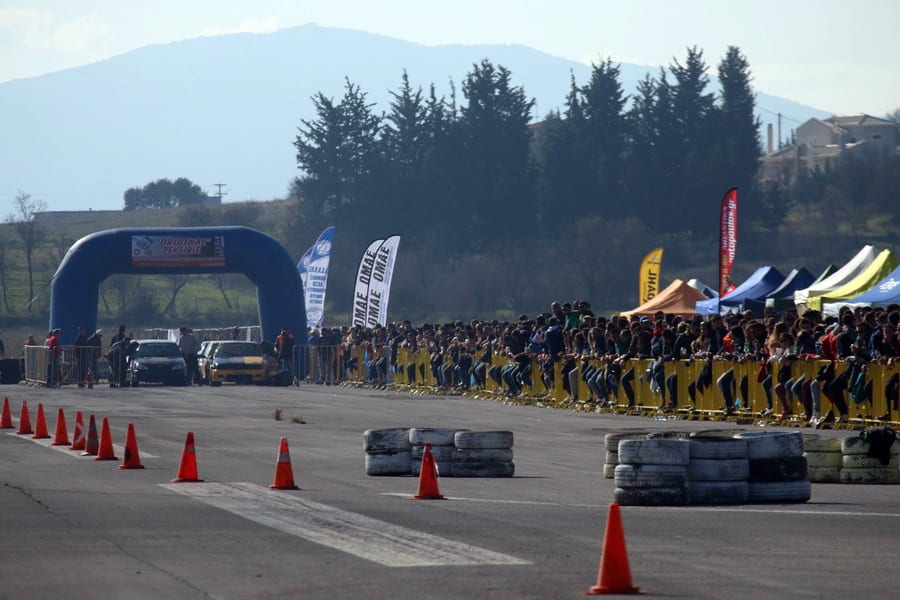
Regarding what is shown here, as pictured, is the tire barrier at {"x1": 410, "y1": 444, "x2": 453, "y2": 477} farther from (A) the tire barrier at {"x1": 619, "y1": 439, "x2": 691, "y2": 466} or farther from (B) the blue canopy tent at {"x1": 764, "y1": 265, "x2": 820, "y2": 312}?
(B) the blue canopy tent at {"x1": 764, "y1": 265, "x2": 820, "y2": 312}

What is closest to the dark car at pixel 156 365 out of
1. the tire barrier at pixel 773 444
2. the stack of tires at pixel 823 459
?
the stack of tires at pixel 823 459

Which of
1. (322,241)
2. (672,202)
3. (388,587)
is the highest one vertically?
(672,202)

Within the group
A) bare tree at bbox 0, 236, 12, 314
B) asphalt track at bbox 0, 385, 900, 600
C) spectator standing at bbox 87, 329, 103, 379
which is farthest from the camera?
bare tree at bbox 0, 236, 12, 314

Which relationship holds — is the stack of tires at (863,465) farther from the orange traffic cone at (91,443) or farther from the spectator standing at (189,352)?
the spectator standing at (189,352)

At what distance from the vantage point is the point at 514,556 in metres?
10.2

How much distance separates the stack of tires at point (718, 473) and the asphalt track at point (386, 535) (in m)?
0.24

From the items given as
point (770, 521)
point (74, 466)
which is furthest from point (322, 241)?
point (770, 521)

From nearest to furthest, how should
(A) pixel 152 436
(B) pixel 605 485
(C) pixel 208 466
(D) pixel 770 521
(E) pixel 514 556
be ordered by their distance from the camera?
1. (E) pixel 514 556
2. (D) pixel 770 521
3. (B) pixel 605 485
4. (C) pixel 208 466
5. (A) pixel 152 436

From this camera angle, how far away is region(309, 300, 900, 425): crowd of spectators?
23016mm

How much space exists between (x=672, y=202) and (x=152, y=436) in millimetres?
75664

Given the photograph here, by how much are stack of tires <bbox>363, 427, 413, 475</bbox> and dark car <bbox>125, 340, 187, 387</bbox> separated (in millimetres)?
30629

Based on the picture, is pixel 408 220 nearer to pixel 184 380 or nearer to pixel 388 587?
pixel 184 380

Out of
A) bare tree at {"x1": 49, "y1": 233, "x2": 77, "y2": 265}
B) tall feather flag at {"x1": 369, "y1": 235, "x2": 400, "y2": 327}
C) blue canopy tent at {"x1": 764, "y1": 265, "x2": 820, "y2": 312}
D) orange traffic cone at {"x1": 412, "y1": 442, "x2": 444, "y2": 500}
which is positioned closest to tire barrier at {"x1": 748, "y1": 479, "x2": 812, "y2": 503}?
orange traffic cone at {"x1": 412, "y1": 442, "x2": 444, "y2": 500}

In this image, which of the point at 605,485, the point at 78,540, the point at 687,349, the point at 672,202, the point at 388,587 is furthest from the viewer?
the point at 672,202
